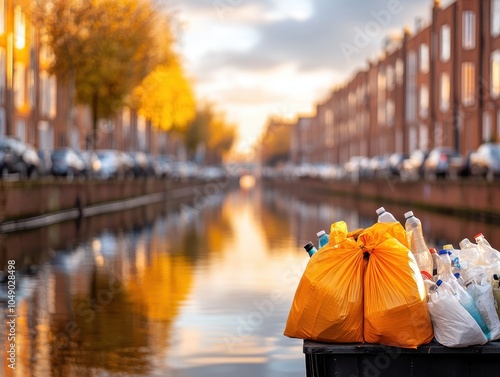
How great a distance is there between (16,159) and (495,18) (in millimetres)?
29283

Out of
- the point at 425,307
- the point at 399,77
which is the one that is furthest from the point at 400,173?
the point at 425,307

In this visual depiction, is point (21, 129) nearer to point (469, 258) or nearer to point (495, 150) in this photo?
point (495, 150)

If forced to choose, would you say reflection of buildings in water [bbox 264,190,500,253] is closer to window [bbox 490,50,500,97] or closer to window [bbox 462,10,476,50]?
window [bbox 490,50,500,97]

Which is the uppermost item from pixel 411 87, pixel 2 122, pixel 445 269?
pixel 411 87

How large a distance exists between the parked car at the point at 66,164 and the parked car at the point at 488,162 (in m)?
17.5

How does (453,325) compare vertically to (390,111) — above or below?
below

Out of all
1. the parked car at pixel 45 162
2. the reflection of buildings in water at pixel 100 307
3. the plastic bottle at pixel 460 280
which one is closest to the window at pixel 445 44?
the parked car at pixel 45 162

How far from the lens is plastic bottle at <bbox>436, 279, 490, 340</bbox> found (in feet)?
19.6

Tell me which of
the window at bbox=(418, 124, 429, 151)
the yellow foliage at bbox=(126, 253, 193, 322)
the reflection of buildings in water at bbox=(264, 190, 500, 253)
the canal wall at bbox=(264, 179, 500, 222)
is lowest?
the reflection of buildings in water at bbox=(264, 190, 500, 253)

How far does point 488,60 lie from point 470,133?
4.57 meters

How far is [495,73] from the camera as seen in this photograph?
55281 millimetres

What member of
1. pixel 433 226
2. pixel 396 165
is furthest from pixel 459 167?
pixel 433 226

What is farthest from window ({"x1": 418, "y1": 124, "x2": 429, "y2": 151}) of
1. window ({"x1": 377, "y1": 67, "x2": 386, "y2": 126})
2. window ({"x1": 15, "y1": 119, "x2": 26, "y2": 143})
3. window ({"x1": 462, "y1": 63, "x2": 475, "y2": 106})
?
window ({"x1": 15, "y1": 119, "x2": 26, "y2": 143})

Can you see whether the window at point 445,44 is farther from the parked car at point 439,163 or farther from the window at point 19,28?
the window at point 19,28
